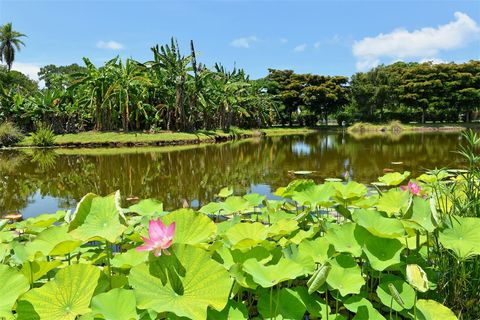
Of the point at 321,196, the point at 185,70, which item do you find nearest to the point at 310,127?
the point at 185,70

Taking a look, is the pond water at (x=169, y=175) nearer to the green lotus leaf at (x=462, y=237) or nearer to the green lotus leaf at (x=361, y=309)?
the green lotus leaf at (x=361, y=309)

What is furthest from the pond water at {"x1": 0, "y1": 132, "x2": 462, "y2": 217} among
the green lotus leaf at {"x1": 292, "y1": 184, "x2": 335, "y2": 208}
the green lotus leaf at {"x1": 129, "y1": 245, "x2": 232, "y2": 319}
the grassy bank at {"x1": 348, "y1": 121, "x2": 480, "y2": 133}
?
the grassy bank at {"x1": 348, "y1": 121, "x2": 480, "y2": 133}

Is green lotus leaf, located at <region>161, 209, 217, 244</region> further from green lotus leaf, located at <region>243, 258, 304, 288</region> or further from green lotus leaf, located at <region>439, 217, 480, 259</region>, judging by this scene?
green lotus leaf, located at <region>439, 217, 480, 259</region>

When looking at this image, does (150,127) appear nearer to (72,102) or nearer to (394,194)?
(72,102)

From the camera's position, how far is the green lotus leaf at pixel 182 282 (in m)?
1.36

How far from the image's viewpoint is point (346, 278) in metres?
1.74

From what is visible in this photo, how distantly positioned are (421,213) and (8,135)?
25.0m

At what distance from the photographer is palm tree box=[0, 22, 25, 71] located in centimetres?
3981

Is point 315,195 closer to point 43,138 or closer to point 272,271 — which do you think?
point 272,271

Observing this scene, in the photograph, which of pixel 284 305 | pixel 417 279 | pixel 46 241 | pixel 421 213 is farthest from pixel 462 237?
pixel 46 241

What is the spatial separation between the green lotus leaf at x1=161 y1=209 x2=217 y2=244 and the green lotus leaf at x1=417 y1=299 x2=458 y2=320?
93cm

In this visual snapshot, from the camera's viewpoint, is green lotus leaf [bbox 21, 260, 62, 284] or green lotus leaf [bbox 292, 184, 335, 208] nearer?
green lotus leaf [bbox 21, 260, 62, 284]

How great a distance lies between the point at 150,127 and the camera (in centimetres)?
2681

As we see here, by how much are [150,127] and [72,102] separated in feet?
19.8
